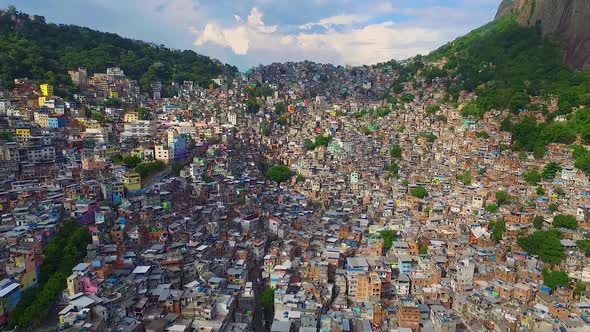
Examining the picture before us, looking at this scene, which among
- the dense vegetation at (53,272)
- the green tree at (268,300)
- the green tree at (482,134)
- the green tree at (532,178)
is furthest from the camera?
the green tree at (482,134)

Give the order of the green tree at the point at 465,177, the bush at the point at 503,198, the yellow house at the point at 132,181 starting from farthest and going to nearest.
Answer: the green tree at the point at 465,177
the bush at the point at 503,198
the yellow house at the point at 132,181

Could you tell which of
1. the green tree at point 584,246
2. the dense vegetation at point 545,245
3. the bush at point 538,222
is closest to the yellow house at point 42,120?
the dense vegetation at point 545,245

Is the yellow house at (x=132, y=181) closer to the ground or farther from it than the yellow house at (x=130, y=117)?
closer to the ground

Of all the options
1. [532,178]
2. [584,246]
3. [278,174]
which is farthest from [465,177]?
[278,174]

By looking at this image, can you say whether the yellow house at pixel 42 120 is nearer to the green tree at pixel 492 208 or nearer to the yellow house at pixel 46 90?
the yellow house at pixel 46 90

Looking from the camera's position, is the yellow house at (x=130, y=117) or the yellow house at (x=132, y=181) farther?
the yellow house at (x=130, y=117)

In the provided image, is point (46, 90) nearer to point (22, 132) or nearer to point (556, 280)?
point (22, 132)

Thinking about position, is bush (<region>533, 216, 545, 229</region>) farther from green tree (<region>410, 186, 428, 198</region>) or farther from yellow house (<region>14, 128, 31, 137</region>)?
yellow house (<region>14, 128, 31, 137</region>)
